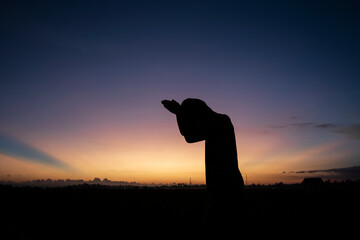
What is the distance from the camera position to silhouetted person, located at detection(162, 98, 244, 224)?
2593 mm

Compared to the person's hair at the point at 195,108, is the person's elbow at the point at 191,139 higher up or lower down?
lower down

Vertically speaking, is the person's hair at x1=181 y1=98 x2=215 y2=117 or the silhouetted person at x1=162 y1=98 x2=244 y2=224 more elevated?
the person's hair at x1=181 y1=98 x2=215 y2=117

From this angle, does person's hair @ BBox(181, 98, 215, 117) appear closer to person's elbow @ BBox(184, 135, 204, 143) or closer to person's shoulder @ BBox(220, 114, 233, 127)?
person's shoulder @ BBox(220, 114, 233, 127)

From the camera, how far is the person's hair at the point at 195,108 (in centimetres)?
297

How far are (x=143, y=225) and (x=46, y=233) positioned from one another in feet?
11.4

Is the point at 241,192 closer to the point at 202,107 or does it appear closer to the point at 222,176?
the point at 222,176

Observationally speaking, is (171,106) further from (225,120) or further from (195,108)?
(225,120)

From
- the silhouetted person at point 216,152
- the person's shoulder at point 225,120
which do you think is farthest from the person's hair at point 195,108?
the person's shoulder at point 225,120

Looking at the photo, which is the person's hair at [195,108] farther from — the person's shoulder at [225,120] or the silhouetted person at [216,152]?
the person's shoulder at [225,120]

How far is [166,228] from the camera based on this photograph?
906 cm

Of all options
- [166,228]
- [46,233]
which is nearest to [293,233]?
[166,228]

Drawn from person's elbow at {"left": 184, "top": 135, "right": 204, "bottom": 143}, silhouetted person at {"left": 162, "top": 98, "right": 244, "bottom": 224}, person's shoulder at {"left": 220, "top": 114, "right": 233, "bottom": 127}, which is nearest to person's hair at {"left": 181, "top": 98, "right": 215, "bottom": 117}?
silhouetted person at {"left": 162, "top": 98, "right": 244, "bottom": 224}

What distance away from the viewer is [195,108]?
118 inches

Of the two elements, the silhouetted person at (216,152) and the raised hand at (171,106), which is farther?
the raised hand at (171,106)
